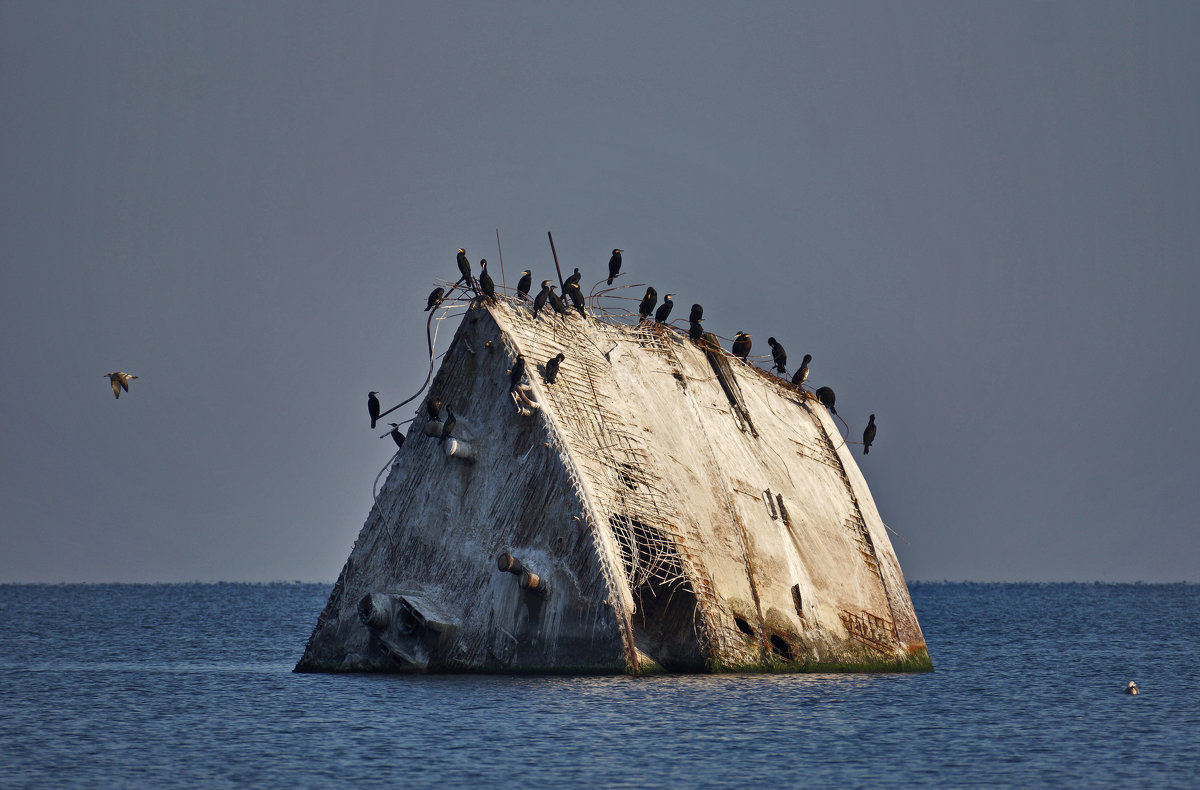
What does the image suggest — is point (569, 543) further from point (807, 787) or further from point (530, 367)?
→ point (807, 787)

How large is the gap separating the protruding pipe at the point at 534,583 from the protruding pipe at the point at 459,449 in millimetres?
3310

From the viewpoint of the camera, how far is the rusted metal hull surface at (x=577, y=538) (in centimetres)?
3316

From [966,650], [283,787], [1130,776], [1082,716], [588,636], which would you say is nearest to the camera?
[283,787]

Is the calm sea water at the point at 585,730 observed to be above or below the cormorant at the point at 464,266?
below

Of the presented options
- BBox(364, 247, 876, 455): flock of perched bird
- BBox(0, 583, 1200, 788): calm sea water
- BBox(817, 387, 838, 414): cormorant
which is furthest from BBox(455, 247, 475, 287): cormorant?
BBox(817, 387, 838, 414): cormorant

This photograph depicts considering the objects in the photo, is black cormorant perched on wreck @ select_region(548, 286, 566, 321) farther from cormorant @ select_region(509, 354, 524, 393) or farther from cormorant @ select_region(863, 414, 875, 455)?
cormorant @ select_region(863, 414, 875, 455)

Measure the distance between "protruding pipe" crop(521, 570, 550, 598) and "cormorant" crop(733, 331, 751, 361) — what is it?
1415 cm

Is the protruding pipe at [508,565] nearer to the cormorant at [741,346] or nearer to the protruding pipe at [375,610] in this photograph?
the protruding pipe at [375,610]

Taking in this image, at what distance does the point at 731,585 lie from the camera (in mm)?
36688

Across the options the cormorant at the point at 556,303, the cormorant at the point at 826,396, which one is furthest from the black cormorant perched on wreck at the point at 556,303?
the cormorant at the point at 826,396

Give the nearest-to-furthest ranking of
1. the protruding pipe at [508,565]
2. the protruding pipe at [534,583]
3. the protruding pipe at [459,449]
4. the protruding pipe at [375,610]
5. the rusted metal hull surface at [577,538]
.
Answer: the protruding pipe at [508,565] → the protruding pipe at [534,583] → the rusted metal hull surface at [577,538] → the protruding pipe at [375,610] → the protruding pipe at [459,449]

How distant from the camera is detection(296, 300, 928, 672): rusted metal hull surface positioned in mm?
33156

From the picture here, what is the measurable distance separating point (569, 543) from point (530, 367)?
175 inches

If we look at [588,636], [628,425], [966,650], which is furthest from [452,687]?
[966,650]
